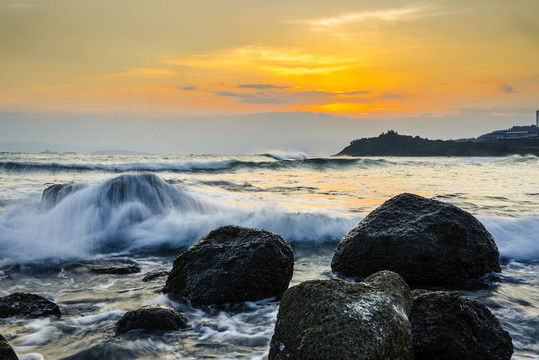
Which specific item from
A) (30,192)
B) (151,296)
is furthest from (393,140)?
→ (151,296)

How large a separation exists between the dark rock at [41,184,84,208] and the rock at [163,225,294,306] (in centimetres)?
665

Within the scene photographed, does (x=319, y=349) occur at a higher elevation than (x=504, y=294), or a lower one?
higher

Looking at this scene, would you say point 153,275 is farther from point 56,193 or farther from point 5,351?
point 56,193

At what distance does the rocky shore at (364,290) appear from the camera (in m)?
2.82

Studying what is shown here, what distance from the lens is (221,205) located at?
482 inches

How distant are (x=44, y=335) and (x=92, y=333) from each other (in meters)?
0.46

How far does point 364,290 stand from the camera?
10.4ft

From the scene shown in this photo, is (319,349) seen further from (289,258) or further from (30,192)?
(30,192)

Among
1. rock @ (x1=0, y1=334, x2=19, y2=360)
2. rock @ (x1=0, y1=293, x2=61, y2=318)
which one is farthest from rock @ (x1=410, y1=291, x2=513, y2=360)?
rock @ (x1=0, y1=293, x2=61, y2=318)

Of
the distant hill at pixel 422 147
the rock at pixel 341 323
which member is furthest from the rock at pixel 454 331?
the distant hill at pixel 422 147

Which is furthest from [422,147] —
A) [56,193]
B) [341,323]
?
[341,323]

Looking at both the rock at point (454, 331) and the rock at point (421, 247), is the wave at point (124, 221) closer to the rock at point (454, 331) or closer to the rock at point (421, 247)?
the rock at point (421, 247)

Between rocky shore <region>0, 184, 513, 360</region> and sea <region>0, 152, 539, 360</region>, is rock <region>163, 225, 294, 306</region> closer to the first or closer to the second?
rocky shore <region>0, 184, 513, 360</region>

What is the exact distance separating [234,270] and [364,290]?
2408 mm
